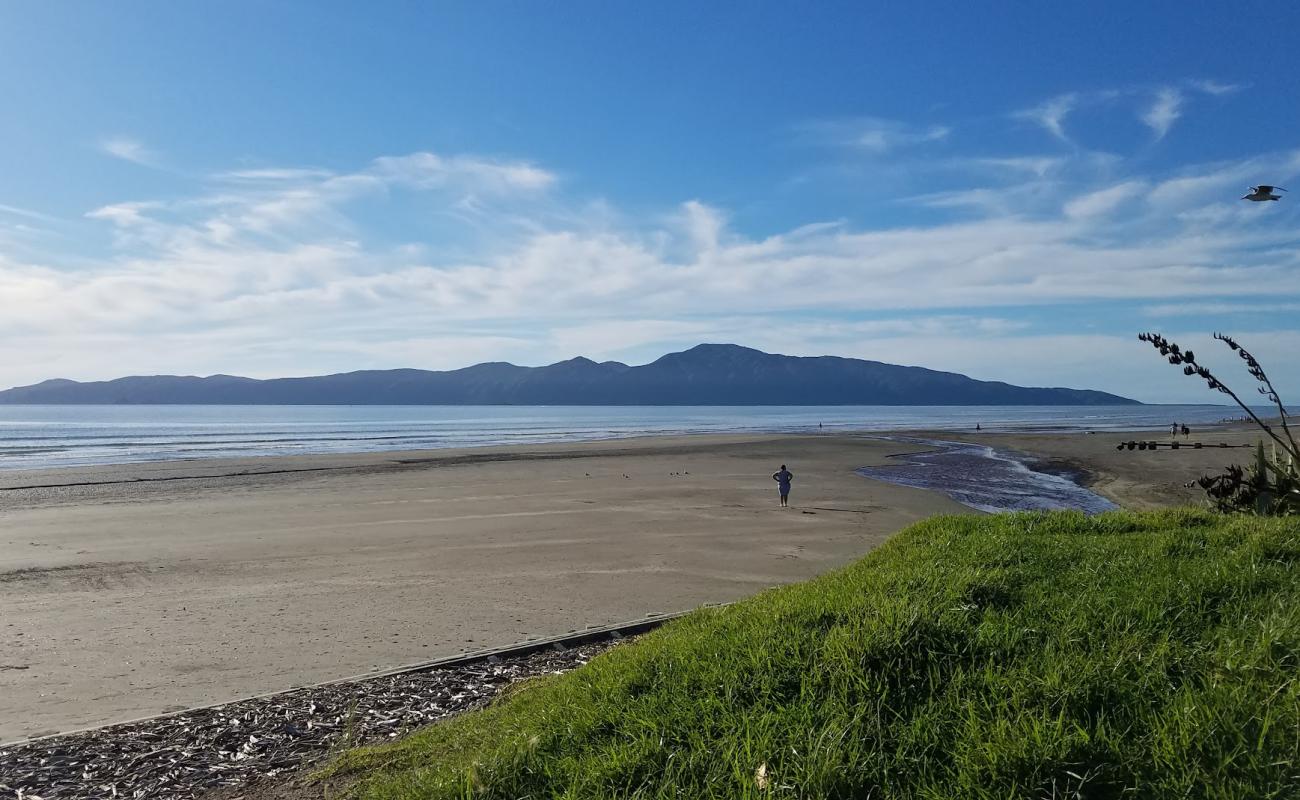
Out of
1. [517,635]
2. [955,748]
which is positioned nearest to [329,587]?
[517,635]

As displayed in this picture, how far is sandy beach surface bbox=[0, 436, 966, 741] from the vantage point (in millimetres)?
8805

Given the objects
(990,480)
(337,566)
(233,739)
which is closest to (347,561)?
(337,566)

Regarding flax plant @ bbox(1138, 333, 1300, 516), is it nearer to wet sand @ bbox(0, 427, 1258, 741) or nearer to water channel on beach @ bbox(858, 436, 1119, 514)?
wet sand @ bbox(0, 427, 1258, 741)

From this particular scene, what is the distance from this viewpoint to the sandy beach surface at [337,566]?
28.9 ft

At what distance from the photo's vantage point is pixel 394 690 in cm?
754

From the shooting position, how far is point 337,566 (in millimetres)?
14430

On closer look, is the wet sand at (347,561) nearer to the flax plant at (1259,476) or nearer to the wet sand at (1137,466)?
the wet sand at (1137,466)

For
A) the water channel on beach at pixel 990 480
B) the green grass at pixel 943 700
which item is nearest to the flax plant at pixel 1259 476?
the green grass at pixel 943 700

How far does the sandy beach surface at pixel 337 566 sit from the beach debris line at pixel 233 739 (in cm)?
78

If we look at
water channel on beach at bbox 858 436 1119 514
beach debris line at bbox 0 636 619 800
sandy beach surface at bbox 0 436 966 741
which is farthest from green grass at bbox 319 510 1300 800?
water channel on beach at bbox 858 436 1119 514

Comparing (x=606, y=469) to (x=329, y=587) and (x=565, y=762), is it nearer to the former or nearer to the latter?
(x=329, y=587)

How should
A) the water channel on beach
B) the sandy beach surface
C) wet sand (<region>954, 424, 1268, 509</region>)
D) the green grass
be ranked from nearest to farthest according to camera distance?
the green grass, the sandy beach surface, the water channel on beach, wet sand (<region>954, 424, 1268, 509</region>)

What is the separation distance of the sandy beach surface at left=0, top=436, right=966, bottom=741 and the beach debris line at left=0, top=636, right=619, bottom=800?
2.57 feet

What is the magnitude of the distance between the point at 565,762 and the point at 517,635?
20.2 ft
